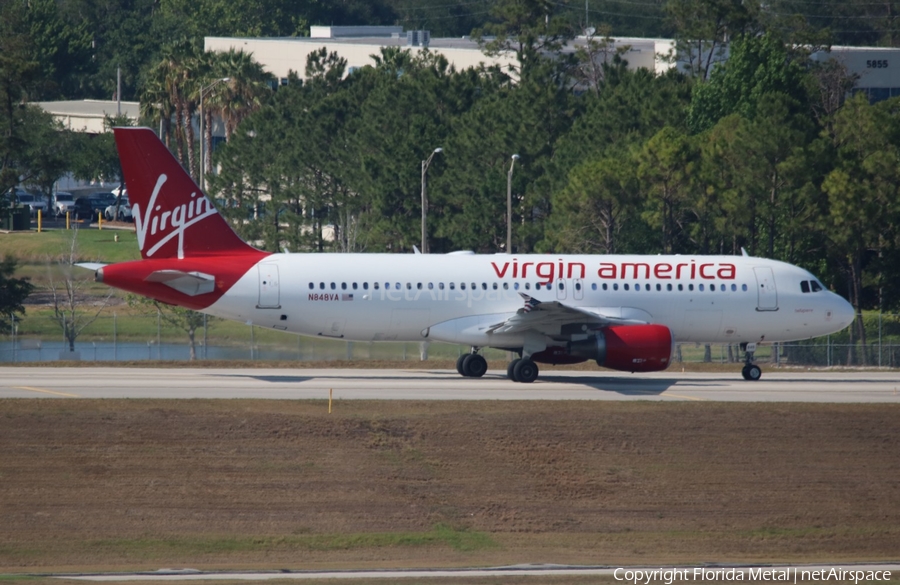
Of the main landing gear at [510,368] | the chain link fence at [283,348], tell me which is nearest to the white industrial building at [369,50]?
the chain link fence at [283,348]

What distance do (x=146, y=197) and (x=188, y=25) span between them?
4195 inches

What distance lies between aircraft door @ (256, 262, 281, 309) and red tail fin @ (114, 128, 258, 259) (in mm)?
1299

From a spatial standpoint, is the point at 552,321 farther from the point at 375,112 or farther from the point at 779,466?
the point at 375,112

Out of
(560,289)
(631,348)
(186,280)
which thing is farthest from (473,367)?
(186,280)

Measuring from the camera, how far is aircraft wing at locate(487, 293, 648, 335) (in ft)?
114

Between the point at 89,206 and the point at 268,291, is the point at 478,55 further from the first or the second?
the point at 268,291

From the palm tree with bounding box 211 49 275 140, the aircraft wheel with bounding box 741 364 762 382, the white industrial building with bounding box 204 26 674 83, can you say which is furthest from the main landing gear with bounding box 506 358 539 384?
the palm tree with bounding box 211 49 275 140

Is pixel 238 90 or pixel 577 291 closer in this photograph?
pixel 577 291

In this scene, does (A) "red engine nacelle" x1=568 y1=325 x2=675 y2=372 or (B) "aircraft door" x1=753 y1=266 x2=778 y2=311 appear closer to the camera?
(A) "red engine nacelle" x1=568 y1=325 x2=675 y2=372

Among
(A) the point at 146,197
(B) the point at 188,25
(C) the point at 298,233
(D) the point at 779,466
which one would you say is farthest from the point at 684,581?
(B) the point at 188,25

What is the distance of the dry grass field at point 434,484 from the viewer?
25359 mm

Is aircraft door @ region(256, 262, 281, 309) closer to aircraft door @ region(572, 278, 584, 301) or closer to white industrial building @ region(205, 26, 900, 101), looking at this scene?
aircraft door @ region(572, 278, 584, 301)

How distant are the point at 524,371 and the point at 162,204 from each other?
10960mm

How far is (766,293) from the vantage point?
3859cm
